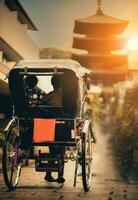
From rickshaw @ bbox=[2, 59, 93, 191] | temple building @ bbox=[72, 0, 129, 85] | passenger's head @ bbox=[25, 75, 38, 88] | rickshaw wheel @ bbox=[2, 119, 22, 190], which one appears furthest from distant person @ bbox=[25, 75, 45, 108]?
temple building @ bbox=[72, 0, 129, 85]

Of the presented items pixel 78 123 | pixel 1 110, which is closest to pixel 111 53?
pixel 1 110

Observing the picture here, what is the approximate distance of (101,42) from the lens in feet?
219

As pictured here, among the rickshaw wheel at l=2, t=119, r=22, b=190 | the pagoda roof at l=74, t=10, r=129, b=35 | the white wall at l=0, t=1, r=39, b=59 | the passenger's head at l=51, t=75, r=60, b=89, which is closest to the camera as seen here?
Answer: the rickshaw wheel at l=2, t=119, r=22, b=190

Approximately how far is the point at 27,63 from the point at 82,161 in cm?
202

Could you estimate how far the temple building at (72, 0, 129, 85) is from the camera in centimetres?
6172

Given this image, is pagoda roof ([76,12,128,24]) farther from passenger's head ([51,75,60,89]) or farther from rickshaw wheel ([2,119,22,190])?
rickshaw wheel ([2,119,22,190])

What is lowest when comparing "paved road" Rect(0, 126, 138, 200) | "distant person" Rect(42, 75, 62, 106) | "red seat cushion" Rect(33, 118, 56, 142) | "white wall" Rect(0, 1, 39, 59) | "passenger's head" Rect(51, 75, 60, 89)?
"paved road" Rect(0, 126, 138, 200)

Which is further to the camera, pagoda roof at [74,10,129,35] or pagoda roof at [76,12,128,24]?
pagoda roof at [74,10,129,35]

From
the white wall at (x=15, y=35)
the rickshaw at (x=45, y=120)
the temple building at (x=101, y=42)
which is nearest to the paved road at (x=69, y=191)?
the rickshaw at (x=45, y=120)

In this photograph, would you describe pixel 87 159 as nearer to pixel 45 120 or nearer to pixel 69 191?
pixel 69 191

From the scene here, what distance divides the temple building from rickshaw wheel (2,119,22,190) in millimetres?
51842

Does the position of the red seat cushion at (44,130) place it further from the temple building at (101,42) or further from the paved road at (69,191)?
the temple building at (101,42)

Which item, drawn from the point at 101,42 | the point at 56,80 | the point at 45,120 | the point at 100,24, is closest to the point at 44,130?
the point at 45,120

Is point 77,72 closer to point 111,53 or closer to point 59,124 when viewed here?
point 59,124
